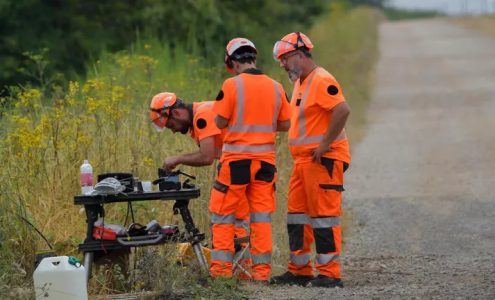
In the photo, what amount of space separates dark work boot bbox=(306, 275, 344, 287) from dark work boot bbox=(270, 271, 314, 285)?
0.60 ft

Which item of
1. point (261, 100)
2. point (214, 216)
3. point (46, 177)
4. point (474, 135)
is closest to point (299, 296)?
point (214, 216)

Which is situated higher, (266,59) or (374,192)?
(266,59)

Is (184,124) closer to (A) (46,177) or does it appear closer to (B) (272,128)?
(B) (272,128)

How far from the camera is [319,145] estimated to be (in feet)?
26.2

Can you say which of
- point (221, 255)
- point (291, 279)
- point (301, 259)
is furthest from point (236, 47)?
point (291, 279)

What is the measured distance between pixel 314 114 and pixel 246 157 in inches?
30.1

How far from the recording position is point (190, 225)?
25.3ft

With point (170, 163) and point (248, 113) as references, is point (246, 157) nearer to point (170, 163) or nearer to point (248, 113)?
point (248, 113)

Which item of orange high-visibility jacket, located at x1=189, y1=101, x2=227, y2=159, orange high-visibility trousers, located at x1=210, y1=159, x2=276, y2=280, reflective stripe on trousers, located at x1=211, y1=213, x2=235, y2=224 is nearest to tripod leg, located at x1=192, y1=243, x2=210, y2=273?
orange high-visibility trousers, located at x1=210, y1=159, x2=276, y2=280

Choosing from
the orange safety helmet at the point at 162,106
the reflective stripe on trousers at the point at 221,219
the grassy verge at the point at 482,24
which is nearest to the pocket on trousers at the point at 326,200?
the reflective stripe on trousers at the point at 221,219

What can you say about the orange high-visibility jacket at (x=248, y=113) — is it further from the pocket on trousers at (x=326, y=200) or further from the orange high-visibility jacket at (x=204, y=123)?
the pocket on trousers at (x=326, y=200)

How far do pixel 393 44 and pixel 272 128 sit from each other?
1351 inches

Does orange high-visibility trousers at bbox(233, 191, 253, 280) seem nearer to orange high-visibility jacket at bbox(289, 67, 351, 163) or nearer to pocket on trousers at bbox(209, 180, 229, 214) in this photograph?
pocket on trousers at bbox(209, 180, 229, 214)

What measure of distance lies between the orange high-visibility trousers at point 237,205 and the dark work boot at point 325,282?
44cm
